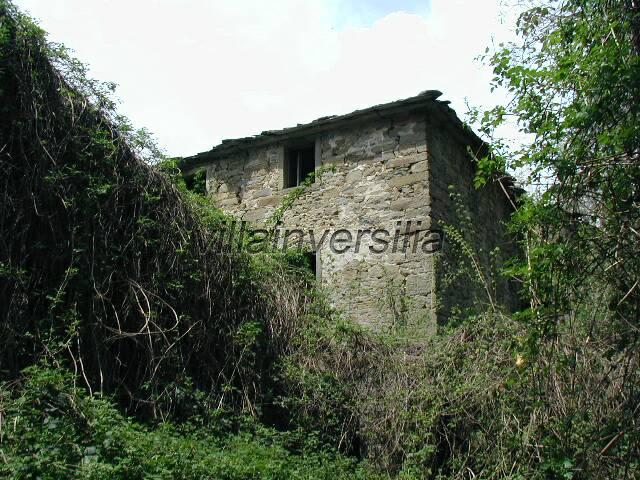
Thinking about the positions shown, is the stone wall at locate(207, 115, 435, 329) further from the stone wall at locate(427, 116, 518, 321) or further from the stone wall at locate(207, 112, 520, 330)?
the stone wall at locate(427, 116, 518, 321)

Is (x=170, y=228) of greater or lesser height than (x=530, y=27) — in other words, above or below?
below

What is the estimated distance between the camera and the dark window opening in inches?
373

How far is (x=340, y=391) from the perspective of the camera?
5.76 m

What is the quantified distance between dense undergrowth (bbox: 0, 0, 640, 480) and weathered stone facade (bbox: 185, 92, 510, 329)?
1.50 m

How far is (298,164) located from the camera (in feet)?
31.2

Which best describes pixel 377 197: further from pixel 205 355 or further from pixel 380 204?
pixel 205 355

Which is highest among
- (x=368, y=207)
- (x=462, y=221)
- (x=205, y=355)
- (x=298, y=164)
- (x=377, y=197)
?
(x=298, y=164)

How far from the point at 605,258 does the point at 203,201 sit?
14.7 ft

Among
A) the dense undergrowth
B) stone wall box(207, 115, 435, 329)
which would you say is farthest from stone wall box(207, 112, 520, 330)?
the dense undergrowth

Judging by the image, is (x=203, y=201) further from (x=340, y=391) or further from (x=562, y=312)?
(x=562, y=312)

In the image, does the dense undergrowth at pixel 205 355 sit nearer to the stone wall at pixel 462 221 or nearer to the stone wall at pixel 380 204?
the stone wall at pixel 380 204

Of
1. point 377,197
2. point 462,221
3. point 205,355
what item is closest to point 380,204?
point 377,197

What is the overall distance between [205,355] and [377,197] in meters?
3.69

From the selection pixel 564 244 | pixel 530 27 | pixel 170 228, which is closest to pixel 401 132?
pixel 530 27
